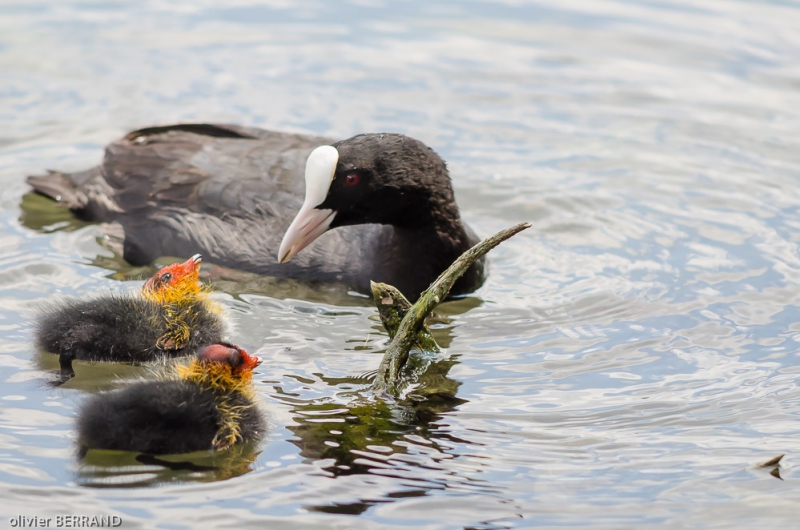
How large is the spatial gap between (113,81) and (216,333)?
510 cm

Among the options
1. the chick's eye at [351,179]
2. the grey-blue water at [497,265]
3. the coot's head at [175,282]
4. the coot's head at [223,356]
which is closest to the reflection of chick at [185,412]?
the coot's head at [223,356]

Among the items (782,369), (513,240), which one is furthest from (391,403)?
(513,240)

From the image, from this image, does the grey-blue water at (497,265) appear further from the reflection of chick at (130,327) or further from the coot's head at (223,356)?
the coot's head at (223,356)

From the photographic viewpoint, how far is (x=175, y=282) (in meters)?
5.26

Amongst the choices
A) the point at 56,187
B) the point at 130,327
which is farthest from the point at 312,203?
the point at 56,187

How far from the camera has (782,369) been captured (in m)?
5.41

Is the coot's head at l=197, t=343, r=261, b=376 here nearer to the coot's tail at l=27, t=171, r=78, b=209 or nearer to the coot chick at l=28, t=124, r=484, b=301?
the coot chick at l=28, t=124, r=484, b=301

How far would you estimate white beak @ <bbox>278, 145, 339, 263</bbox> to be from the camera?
5902 millimetres

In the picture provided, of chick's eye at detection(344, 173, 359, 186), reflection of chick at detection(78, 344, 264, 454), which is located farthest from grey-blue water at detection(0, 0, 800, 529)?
chick's eye at detection(344, 173, 359, 186)

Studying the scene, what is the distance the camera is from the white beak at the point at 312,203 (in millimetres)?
5902

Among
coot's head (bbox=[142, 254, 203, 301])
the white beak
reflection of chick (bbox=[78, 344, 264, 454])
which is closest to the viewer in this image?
reflection of chick (bbox=[78, 344, 264, 454])

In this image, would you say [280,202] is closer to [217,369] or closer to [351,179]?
[351,179]

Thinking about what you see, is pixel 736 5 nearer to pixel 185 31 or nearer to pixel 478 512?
pixel 185 31

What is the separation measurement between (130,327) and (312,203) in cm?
133
